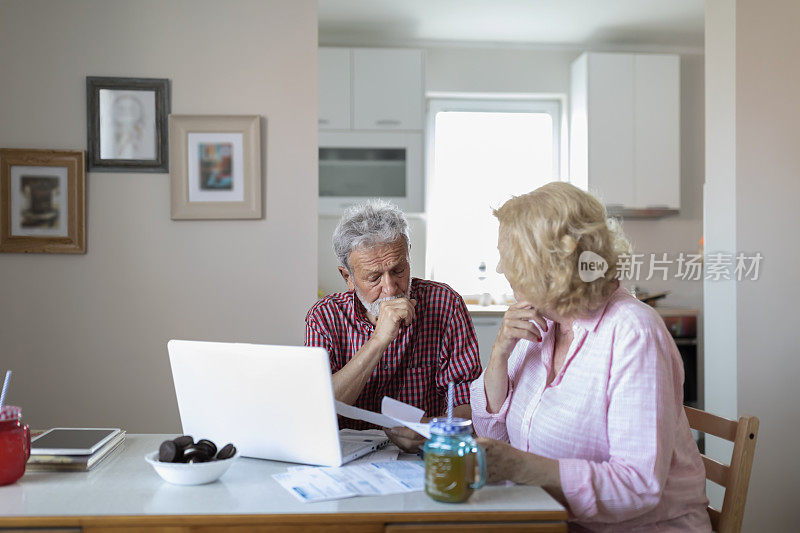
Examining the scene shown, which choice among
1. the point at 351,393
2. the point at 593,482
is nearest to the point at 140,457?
the point at 351,393

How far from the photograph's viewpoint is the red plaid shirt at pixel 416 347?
82.1 inches

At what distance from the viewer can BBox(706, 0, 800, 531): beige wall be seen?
9.84 ft

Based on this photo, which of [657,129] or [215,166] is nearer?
[215,166]

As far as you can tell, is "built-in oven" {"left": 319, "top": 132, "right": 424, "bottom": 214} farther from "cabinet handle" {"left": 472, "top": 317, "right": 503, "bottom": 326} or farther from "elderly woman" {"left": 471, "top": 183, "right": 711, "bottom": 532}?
"elderly woman" {"left": 471, "top": 183, "right": 711, "bottom": 532}

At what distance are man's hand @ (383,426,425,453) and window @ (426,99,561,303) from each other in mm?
3589

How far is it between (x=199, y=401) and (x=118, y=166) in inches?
67.8

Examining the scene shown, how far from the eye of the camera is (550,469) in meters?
1.34

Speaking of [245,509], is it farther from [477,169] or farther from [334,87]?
[477,169]

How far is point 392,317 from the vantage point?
75.6 inches

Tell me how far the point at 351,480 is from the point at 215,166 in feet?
6.26

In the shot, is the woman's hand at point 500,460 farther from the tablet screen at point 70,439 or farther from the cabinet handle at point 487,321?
the cabinet handle at point 487,321

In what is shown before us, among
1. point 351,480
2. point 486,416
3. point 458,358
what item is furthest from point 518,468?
point 458,358

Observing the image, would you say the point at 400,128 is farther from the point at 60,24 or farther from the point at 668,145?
the point at 60,24

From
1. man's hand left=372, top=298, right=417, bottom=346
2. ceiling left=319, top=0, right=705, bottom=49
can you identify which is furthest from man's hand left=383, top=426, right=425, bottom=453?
ceiling left=319, top=0, right=705, bottom=49
